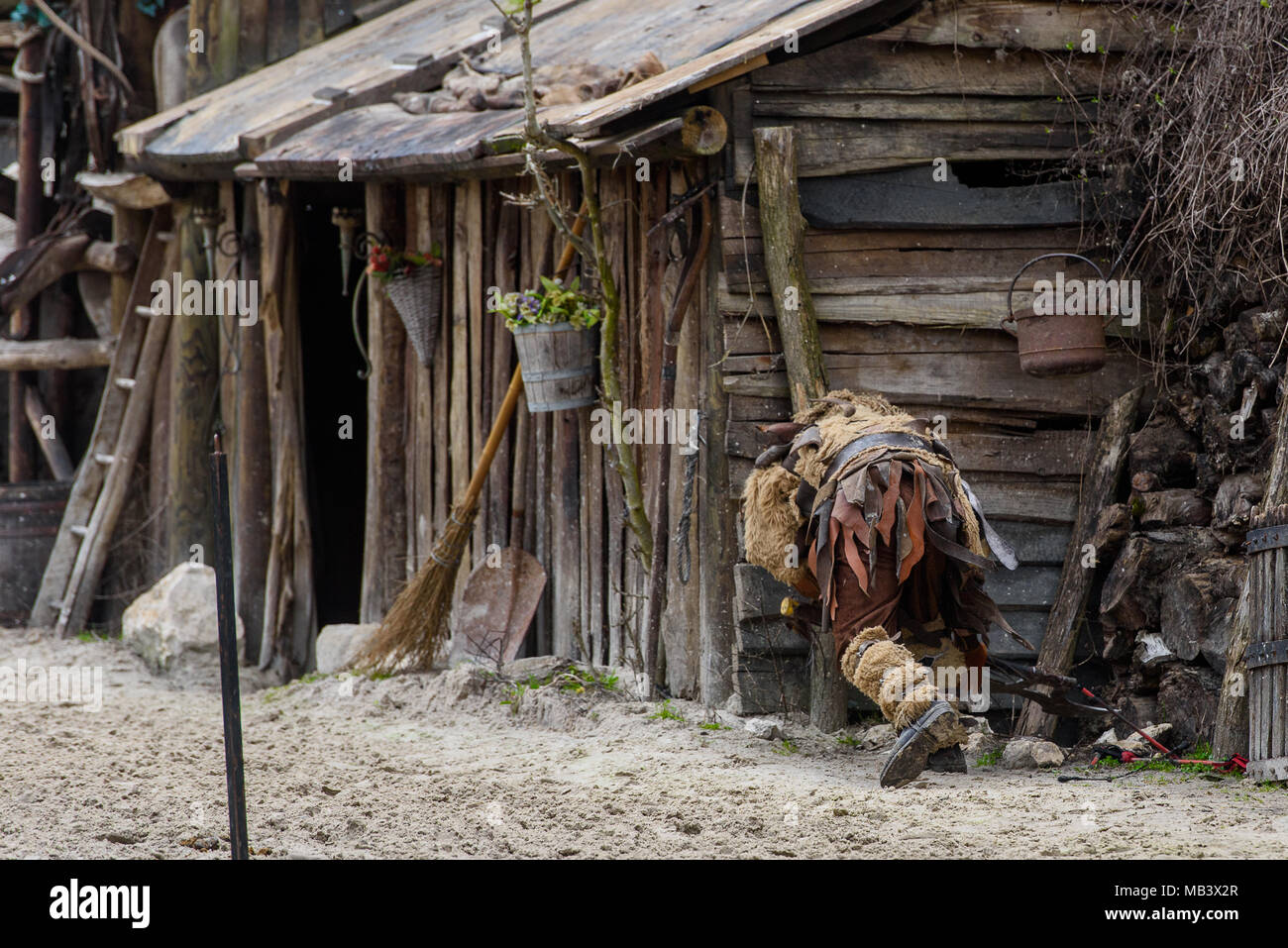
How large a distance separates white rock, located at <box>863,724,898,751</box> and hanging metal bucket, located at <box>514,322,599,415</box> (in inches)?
77.6

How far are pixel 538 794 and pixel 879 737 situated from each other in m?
1.46

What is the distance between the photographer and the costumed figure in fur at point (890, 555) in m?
A: 5.05

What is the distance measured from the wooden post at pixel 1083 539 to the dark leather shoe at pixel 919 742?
4.71 feet

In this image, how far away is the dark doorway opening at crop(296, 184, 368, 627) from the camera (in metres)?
9.80

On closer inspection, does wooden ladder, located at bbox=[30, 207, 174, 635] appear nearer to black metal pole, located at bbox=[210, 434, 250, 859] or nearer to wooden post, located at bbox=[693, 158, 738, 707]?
wooden post, located at bbox=[693, 158, 738, 707]

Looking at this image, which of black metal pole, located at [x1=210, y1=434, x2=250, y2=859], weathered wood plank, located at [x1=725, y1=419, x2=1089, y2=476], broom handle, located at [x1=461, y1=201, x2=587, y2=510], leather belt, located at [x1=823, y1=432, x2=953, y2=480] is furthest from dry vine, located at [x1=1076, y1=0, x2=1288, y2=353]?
black metal pole, located at [x1=210, y1=434, x2=250, y2=859]

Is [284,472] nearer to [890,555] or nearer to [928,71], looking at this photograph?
[928,71]

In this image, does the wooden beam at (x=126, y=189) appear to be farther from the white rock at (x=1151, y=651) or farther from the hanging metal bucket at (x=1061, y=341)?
the white rock at (x=1151, y=651)

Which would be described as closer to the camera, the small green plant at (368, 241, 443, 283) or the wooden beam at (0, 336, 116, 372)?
the small green plant at (368, 241, 443, 283)

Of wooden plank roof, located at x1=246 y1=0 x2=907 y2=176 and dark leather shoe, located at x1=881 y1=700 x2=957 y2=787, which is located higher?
wooden plank roof, located at x1=246 y1=0 x2=907 y2=176

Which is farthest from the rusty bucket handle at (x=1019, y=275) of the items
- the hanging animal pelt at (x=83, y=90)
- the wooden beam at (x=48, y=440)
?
the wooden beam at (x=48, y=440)

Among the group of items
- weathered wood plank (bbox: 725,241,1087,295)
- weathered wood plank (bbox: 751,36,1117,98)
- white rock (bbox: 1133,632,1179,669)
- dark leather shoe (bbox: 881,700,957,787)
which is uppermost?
weathered wood plank (bbox: 751,36,1117,98)
